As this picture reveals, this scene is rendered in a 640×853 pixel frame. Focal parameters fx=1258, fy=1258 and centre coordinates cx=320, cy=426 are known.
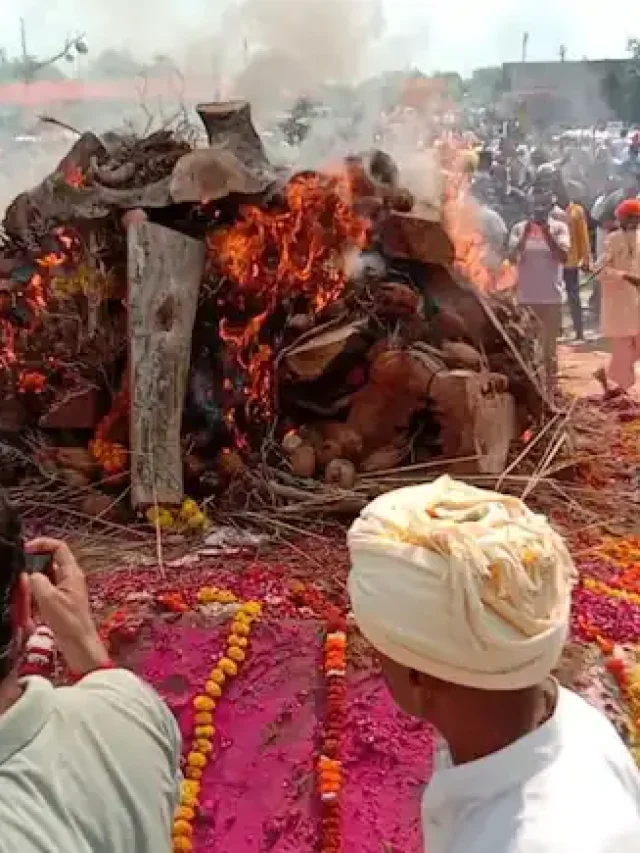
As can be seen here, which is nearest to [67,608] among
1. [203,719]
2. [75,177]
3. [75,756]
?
[75,756]

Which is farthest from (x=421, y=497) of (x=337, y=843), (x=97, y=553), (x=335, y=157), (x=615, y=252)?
(x=615, y=252)

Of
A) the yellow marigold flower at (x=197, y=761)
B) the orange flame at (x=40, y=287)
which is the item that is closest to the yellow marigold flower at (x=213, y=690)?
the yellow marigold flower at (x=197, y=761)

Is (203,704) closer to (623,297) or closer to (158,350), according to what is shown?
(158,350)

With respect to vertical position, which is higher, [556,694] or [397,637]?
[397,637]

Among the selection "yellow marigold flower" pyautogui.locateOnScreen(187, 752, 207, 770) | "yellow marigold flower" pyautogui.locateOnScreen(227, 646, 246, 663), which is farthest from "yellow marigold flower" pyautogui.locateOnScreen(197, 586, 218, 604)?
"yellow marigold flower" pyautogui.locateOnScreen(187, 752, 207, 770)

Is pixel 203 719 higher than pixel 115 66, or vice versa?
pixel 115 66

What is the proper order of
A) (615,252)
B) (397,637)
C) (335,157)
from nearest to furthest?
(397,637) → (335,157) → (615,252)

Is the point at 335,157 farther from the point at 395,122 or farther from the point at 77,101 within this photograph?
the point at 77,101

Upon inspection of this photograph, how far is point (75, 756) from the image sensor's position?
1.90 meters

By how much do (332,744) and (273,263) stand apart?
2711 mm

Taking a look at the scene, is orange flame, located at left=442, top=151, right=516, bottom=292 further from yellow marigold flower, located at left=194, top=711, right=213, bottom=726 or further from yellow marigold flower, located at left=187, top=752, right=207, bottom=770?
yellow marigold flower, located at left=187, top=752, right=207, bottom=770

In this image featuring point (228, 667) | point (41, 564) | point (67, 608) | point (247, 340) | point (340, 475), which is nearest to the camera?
point (67, 608)

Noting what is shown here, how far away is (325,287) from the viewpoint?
6.00 meters

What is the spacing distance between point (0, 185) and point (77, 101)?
3.45ft
